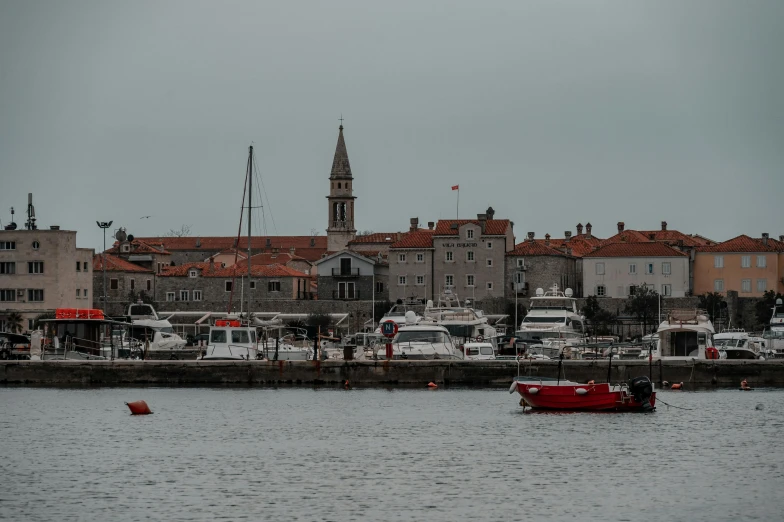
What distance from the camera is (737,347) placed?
65688mm

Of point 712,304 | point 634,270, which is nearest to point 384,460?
point 712,304

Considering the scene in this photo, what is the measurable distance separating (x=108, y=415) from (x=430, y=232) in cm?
8008

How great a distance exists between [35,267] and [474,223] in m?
36.5

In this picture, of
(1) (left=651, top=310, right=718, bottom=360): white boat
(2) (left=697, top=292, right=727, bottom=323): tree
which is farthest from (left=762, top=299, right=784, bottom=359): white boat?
(2) (left=697, top=292, right=727, bottom=323): tree

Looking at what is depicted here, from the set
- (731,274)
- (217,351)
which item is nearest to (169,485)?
(217,351)

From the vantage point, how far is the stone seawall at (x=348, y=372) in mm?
54719

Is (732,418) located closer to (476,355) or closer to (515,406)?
(515,406)

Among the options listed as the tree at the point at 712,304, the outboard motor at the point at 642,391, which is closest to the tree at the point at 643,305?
the tree at the point at 712,304

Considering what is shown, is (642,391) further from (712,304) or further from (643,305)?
(643,305)

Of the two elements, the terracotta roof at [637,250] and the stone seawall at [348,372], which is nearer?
the stone seawall at [348,372]

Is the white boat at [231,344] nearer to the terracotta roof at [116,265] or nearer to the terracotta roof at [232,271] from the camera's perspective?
the terracotta roof at [116,265]

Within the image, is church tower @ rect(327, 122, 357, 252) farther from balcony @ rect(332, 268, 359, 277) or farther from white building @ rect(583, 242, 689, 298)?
white building @ rect(583, 242, 689, 298)

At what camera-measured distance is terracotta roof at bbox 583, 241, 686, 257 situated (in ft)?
397

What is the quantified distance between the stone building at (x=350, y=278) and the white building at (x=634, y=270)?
17.5m
